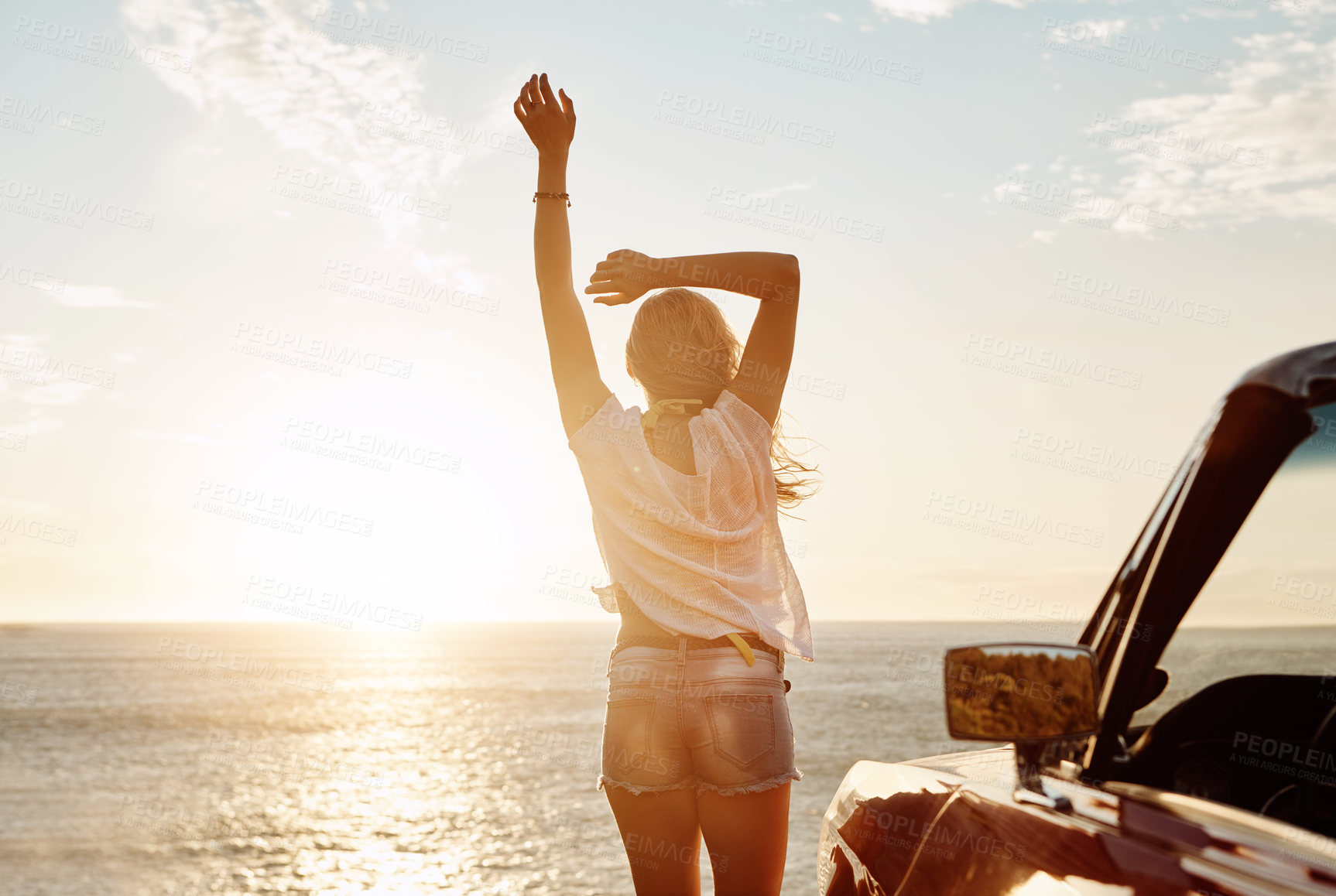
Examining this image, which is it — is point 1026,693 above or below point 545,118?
below

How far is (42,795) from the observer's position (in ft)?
105

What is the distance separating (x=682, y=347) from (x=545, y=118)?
81cm

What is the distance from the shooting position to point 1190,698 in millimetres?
1559

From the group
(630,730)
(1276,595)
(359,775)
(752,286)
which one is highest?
(752,286)

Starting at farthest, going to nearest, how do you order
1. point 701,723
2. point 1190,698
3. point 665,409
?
point 665,409, point 701,723, point 1190,698

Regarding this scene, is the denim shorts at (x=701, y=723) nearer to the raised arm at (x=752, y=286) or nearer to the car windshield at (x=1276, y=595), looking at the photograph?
the raised arm at (x=752, y=286)

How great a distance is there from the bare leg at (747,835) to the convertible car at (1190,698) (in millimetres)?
351

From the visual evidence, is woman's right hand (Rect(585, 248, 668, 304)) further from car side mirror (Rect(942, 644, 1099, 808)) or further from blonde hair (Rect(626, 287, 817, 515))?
car side mirror (Rect(942, 644, 1099, 808))

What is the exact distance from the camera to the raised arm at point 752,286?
7.25 ft

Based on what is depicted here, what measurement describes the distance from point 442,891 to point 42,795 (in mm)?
20054

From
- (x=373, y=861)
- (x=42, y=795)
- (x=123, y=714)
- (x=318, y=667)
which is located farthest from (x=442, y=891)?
(x=318, y=667)

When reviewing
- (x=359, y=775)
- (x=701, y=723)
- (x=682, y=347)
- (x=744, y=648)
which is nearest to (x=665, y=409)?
(x=682, y=347)

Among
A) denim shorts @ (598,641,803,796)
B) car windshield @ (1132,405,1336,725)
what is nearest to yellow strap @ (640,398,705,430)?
denim shorts @ (598,641,803,796)

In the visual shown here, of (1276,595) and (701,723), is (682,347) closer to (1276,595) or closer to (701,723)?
(701,723)
